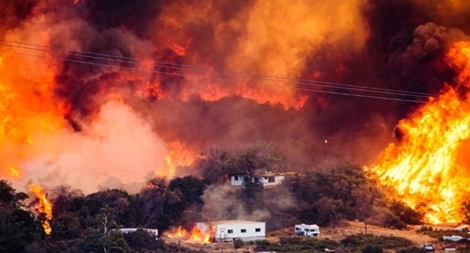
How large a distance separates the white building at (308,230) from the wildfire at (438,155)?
935 cm

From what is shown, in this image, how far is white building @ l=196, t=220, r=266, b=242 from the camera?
203ft

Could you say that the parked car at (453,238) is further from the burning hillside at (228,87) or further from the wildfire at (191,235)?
the wildfire at (191,235)

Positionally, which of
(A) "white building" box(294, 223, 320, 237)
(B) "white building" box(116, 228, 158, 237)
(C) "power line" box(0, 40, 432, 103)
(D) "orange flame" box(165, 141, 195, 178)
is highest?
(C) "power line" box(0, 40, 432, 103)

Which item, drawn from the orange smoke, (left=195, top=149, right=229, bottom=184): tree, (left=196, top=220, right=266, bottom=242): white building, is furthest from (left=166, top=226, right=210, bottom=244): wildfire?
the orange smoke

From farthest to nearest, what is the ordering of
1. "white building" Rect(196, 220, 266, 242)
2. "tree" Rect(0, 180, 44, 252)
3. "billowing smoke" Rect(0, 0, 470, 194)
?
1. "billowing smoke" Rect(0, 0, 470, 194)
2. "white building" Rect(196, 220, 266, 242)
3. "tree" Rect(0, 180, 44, 252)

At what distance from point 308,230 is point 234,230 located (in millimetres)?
4911

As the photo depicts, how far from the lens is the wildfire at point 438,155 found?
229ft

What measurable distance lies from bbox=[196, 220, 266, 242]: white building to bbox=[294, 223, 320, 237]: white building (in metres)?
2.39

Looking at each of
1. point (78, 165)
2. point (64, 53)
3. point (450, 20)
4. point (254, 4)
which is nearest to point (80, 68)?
point (64, 53)

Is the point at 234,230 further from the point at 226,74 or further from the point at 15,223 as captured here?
the point at 226,74

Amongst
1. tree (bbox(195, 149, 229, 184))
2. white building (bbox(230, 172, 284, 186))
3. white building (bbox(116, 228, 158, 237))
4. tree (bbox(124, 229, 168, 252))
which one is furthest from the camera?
white building (bbox(230, 172, 284, 186))

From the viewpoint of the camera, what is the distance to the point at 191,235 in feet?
208

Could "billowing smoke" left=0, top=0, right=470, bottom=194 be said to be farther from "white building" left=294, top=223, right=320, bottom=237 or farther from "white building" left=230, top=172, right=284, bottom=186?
"white building" left=294, top=223, right=320, bottom=237

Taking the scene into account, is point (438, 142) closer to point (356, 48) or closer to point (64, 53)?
point (356, 48)
